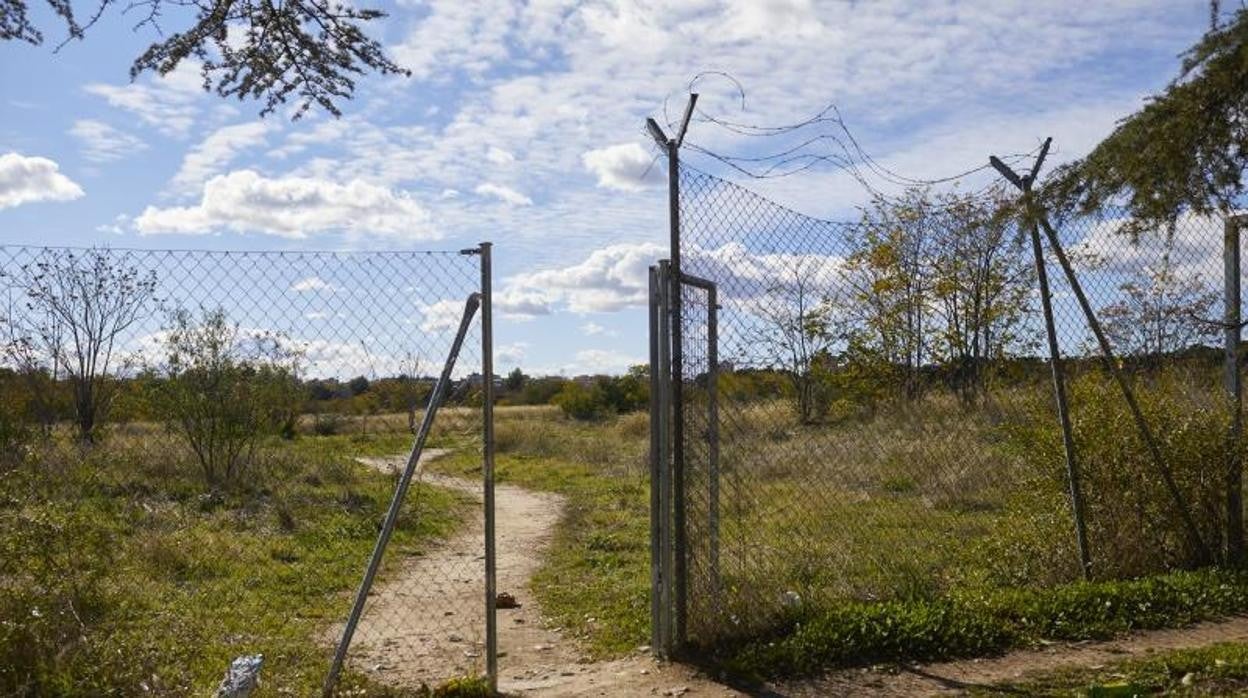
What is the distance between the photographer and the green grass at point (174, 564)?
4562mm

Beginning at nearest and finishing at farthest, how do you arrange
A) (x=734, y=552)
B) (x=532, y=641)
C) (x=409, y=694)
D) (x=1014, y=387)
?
1. (x=409, y=694)
2. (x=734, y=552)
3. (x=532, y=641)
4. (x=1014, y=387)

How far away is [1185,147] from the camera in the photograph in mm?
6035

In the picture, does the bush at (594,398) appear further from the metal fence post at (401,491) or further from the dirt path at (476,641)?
the metal fence post at (401,491)

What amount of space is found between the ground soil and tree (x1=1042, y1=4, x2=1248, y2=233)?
2.44m

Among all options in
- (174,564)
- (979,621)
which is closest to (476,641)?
(979,621)

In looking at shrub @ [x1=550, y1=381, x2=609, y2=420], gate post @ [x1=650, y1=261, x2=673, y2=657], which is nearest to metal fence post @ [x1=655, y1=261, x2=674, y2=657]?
gate post @ [x1=650, y1=261, x2=673, y2=657]

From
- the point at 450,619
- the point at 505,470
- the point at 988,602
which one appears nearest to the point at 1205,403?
the point at 988,602

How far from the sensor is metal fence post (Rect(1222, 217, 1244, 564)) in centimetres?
741

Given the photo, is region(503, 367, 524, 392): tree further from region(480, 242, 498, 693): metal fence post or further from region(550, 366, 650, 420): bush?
region(550, 366, 650, 420): bush

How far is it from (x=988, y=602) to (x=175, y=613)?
5.48 metres

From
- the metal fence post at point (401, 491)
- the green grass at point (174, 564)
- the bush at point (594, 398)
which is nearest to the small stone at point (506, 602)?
the green grass at point (174, 564)

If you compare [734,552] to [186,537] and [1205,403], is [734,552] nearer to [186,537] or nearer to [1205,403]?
[1205,403]

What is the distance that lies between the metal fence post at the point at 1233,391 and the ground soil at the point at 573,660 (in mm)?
1021

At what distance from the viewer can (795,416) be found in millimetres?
7398
